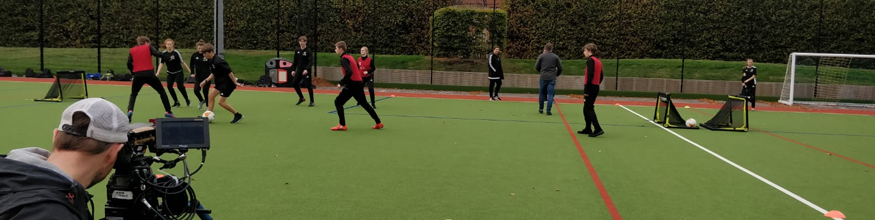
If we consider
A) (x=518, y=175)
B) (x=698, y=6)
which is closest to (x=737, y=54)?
(x=698, y=6)

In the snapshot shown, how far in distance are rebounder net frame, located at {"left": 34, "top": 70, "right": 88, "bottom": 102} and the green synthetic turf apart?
67.4 inches

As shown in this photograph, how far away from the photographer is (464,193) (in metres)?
6.02

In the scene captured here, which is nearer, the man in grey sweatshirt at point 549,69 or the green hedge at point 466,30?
the man in grey sweatshirt at point 549,69

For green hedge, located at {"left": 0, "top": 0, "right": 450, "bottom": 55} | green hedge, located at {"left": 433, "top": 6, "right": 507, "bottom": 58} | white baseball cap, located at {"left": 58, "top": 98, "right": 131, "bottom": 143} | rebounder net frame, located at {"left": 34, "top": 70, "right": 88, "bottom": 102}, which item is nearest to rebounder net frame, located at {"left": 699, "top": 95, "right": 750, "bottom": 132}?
white baseball cap, located at {"left": 58, "top": 98, "right": 131, "bottom": 143}

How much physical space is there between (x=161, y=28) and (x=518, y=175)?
27136 mm

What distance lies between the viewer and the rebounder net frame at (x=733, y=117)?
12117mm

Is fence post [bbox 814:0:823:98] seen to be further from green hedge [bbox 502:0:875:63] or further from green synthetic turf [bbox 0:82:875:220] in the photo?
green synthetic turf [bbox 0:82:875:220]

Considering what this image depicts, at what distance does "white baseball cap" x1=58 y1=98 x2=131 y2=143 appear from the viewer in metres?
1.82

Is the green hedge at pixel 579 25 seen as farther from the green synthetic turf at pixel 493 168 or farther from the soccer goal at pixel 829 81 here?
the green synthetic turf at pixel 493 168

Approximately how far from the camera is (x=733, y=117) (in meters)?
12.2

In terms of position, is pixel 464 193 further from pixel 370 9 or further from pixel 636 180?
pixel 370 9

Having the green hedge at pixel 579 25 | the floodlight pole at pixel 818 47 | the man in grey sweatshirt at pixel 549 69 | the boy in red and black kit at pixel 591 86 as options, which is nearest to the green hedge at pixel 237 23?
the green hedge at pixel 579 25

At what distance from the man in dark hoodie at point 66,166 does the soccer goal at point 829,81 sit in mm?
22762

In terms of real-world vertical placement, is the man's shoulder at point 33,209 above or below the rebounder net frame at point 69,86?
above
